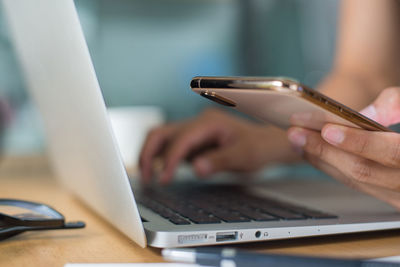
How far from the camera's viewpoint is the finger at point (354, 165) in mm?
444

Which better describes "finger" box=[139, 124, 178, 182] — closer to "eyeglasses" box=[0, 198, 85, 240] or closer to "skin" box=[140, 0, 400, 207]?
"skin" box=[140, 0, 400, 207]

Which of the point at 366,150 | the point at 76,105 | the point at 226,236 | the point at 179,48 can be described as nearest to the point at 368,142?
the point at 366,150

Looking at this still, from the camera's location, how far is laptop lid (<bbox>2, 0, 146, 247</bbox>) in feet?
1.19

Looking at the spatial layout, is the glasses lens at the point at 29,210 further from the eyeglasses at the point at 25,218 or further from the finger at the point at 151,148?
the finger at the point at 151,148

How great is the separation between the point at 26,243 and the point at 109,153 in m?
0.13

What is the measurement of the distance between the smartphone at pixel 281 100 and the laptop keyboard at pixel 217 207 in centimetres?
9

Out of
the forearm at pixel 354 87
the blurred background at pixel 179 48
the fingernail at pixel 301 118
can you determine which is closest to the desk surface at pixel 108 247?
the fingernail at pixel 301 118

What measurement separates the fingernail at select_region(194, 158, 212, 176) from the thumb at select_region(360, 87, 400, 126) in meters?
0.39

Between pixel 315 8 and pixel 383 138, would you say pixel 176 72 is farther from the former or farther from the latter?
pixel 383 138

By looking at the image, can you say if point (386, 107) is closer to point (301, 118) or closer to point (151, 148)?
point (301, 118)

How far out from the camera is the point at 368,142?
1.32 ft

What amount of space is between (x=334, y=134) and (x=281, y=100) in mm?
73

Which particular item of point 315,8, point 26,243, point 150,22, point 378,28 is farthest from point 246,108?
point 150,22

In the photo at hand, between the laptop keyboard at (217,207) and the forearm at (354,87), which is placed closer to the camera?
the laptop keyboard at (217,207)
